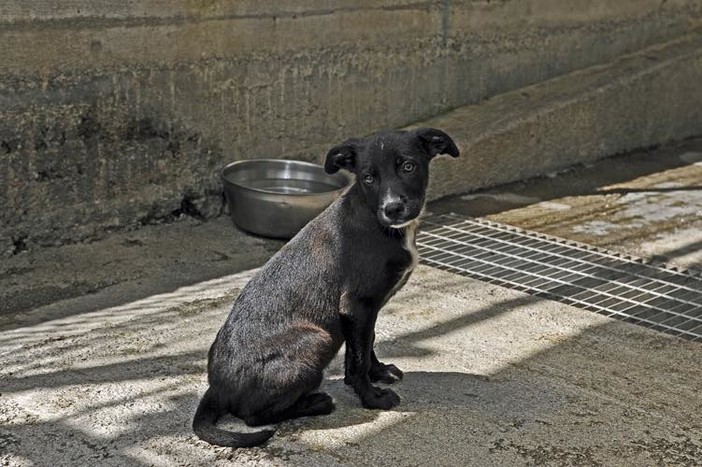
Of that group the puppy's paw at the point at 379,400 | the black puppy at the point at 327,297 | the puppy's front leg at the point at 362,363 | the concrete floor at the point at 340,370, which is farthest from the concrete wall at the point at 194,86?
the puppy's paw at the point at 379,400

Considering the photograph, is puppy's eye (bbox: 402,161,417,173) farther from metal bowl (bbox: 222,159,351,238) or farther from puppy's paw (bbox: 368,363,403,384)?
metal bowl (bbox: 222,159,351,238)

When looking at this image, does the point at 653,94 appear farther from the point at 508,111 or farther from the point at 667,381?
the point at 667,381

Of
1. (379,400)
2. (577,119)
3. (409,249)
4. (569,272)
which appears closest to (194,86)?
(569,272)

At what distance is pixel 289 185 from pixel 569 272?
6.14 feet

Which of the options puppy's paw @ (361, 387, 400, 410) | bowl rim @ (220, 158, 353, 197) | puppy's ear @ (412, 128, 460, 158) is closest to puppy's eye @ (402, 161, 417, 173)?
puppy's ear @ (412, 128, 460, 158)

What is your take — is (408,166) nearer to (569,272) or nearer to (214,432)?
(214,432)

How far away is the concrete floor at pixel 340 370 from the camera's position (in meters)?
3.91

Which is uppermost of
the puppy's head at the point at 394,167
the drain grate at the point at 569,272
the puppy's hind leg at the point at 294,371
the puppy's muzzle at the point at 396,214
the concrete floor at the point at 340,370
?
the puppy's head at the point at 394,167

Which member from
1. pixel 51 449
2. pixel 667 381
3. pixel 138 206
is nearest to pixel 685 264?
pixel 667 381

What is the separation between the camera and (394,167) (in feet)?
13.2

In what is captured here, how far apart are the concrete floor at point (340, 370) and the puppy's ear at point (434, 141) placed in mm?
1028

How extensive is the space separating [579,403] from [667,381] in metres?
0.51

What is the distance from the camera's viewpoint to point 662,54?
896 centimetres

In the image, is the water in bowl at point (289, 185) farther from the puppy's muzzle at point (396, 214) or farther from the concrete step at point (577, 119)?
the puppy's muzzle at point (396, 214)
